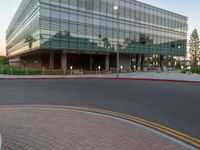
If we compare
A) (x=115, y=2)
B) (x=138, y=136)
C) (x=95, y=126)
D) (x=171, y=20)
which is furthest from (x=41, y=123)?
(x=171, y=20)

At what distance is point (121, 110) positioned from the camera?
7926 mm

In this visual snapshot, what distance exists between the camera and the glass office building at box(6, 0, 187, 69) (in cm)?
3616

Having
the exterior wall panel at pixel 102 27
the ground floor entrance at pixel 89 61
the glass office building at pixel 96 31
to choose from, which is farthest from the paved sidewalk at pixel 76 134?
the ground floor entrance at pixel 89 61

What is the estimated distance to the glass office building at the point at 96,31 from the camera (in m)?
36.2

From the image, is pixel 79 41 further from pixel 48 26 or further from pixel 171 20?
pixel 171 20

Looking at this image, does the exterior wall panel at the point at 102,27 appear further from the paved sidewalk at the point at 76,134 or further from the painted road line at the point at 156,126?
the paved sidewalk at the point at 76,134

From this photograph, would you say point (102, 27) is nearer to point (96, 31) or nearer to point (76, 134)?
point (96, 31)

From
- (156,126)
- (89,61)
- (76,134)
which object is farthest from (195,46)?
(76,134)

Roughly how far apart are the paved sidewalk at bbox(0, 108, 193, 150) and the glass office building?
23.4 m

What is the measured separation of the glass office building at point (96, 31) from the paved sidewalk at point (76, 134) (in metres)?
23.4

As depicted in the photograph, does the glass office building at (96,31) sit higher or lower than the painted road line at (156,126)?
higher

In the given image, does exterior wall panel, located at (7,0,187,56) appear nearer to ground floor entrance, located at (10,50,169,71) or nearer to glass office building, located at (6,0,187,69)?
glass office building, located at (6,0,187,69)

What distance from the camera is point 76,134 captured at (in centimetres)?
510

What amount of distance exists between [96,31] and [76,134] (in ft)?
128
